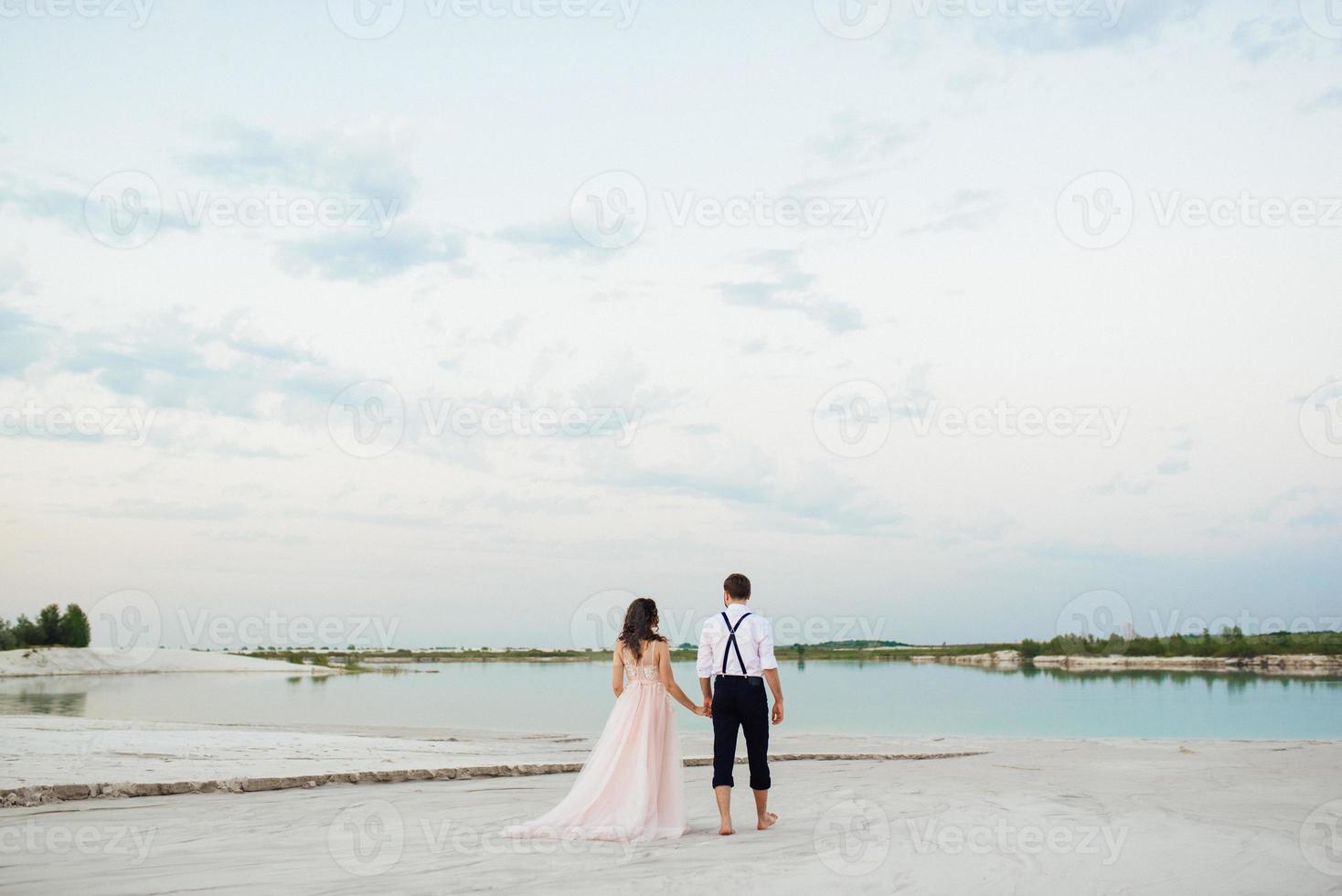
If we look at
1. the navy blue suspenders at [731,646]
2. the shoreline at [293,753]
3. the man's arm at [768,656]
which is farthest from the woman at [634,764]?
the shoreline at [293,753]

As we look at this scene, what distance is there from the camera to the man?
938 cm

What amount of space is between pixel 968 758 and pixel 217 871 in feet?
41.2

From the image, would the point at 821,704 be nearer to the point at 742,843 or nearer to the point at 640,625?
the point at 640,625

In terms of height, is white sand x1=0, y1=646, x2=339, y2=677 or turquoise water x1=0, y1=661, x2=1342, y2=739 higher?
white sand x1=0, y1=646, x2=339, y2=677

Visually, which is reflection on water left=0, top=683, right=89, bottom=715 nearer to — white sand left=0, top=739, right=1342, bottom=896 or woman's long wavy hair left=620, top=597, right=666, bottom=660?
white sand left=0, top=739, right=1342, bottom=896

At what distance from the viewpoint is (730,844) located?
8.61m

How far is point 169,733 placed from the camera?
18.0 metres

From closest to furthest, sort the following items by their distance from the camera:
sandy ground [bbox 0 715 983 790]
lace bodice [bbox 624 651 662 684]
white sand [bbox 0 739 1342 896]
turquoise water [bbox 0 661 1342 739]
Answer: white sand [bbox 0 739 1342 896] < lace bodice [bbox 624 651 662 684] < sandy ground [bbox 0 715 983 790] < turquoise water [bbox 0 661 1342 739]

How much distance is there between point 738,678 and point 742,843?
145cm

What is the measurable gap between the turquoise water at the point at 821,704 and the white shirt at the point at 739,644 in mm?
20194

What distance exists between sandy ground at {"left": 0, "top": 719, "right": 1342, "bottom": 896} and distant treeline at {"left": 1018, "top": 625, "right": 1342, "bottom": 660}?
8181 centimetres

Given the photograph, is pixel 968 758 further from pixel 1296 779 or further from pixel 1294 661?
pixel 1294 661

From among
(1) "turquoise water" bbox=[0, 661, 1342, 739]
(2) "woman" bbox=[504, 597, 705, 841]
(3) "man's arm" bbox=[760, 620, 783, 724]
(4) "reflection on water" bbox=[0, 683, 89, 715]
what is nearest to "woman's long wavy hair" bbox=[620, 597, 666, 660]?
(2) "woman" bbox=[504, 597, 705, 841]

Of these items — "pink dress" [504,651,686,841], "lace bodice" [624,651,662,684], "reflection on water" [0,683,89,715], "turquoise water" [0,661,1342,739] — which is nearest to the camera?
"pink dress" [504,651,686,841]
